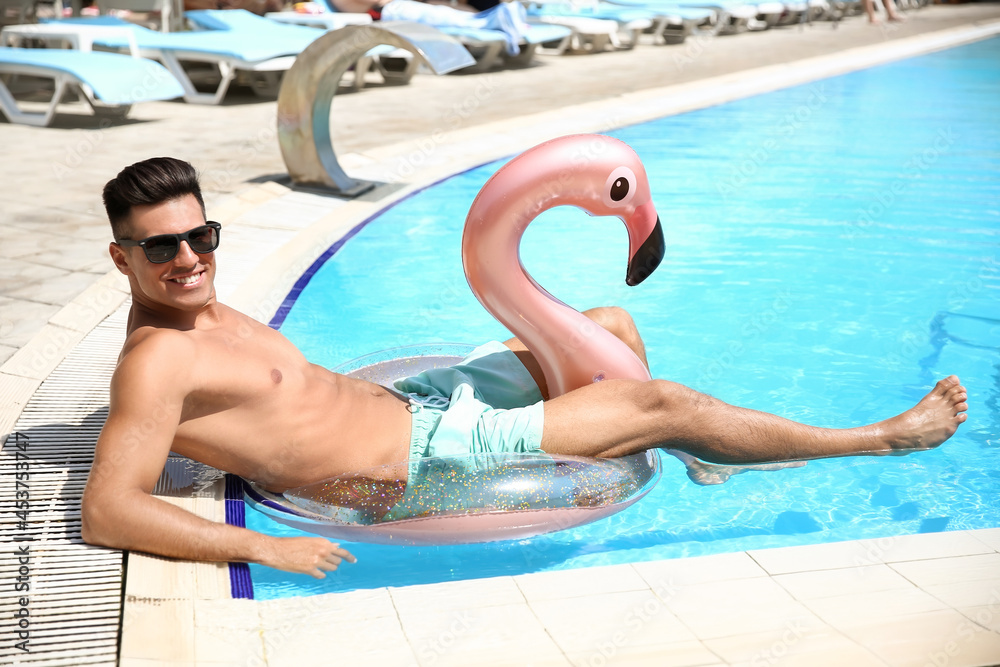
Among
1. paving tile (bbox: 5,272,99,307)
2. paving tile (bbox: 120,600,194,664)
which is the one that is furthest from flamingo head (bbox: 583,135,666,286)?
paving tile (bbox: 5,272,99,307)

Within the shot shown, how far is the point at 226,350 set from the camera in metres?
2.77

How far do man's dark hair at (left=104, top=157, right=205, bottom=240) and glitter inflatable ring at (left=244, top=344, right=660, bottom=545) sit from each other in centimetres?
100

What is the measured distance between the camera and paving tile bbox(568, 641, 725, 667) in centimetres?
224

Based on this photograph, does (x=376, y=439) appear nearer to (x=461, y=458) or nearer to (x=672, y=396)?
(x=461, y=458)

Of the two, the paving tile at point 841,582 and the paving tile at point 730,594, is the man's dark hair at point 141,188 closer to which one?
the paving tile at point 730,594

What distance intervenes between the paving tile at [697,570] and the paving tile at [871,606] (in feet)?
0.67

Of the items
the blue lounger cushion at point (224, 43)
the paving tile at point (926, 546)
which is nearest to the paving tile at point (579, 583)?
the paving tile at point (926, 546)

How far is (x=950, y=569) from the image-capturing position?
2656 mm

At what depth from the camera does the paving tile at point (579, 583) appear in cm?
252

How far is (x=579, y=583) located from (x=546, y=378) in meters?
1.12

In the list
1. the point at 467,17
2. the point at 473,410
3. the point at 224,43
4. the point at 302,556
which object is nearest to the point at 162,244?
the point at 302,556

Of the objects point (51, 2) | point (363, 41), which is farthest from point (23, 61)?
point (51, 2)

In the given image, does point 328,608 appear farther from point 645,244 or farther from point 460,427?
point 645,244

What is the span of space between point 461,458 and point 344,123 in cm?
721
